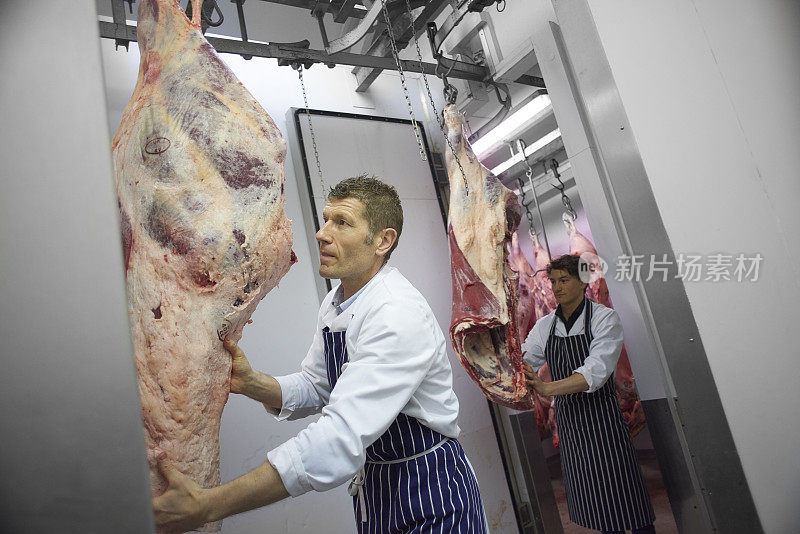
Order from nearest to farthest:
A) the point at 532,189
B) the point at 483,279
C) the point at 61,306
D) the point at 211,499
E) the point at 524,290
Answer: the point at 61,306, the point at 211,499, the point at 483,279, the point at 532,189, the point at 524,290

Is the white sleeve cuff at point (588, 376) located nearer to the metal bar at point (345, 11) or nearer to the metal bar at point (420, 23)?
the metal bar at point (420, 23)

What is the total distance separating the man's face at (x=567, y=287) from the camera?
3.04 m

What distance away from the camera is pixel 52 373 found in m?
0.52

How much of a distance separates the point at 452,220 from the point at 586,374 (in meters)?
1.07

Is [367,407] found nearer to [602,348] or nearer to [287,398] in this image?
[287,398]

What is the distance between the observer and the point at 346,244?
72.4 inches

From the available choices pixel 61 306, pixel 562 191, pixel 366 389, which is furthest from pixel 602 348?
pixel 61 306

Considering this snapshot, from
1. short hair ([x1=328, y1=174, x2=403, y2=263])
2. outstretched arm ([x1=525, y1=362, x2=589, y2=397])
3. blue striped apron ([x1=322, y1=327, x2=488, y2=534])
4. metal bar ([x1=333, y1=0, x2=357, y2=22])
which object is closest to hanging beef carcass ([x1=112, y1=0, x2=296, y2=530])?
short hair ([x1=328, y1=174, x2=403, y2=263])

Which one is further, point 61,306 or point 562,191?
point 562,191

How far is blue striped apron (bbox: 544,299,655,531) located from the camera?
2678 millimetres

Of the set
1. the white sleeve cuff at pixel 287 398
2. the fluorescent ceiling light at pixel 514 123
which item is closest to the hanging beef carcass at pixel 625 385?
the fluorescent ceiling light at pixel 514 123

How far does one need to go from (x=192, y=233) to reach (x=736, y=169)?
166 cm

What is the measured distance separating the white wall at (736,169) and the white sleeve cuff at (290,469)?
116 centimetres

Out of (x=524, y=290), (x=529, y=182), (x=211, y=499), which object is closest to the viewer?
(x=211, y=499)
